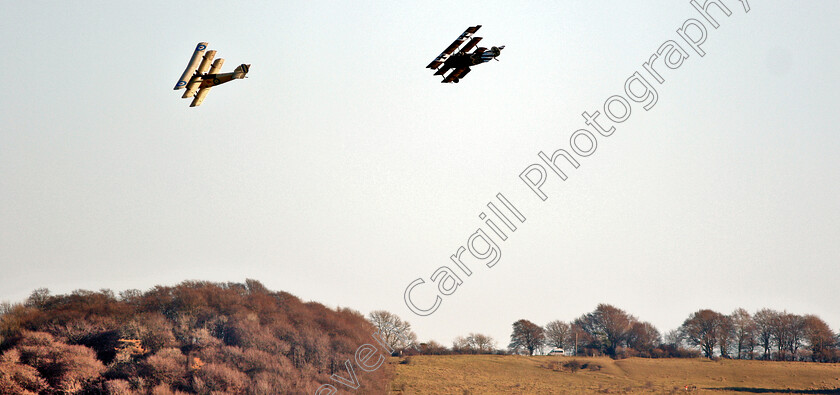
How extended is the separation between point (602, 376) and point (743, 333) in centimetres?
6023

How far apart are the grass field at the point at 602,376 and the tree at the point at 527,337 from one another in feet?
128

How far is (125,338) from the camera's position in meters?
80.9

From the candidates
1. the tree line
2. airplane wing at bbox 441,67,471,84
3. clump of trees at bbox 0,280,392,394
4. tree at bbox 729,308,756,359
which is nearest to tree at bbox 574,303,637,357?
the tree line

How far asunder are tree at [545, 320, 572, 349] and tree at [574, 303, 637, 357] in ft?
14.6

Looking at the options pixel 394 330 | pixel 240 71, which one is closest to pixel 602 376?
pixel 394 330

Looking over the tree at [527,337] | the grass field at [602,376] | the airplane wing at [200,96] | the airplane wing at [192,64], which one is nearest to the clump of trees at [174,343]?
the grass field at [602,376]

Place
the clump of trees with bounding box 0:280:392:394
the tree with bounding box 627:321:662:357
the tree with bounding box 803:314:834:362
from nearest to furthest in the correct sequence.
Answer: the clump of trees with bounding box 0:280:392:394, the tree with bounding box 803:314:834:362, the tree with bounding box 627:321:662:357

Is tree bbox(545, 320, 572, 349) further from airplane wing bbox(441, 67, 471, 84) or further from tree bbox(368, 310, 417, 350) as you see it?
airplane wing bbox(441, 67, 471, 84)

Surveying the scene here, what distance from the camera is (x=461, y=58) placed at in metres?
42.6

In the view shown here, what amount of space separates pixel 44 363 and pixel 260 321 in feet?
93.2

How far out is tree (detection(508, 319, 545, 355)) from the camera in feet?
537

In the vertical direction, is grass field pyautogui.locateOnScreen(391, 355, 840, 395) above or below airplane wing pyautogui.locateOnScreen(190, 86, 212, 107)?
below

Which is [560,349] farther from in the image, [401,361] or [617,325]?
[401,361]

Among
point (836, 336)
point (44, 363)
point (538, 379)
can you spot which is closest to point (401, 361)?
point (538, 379)
